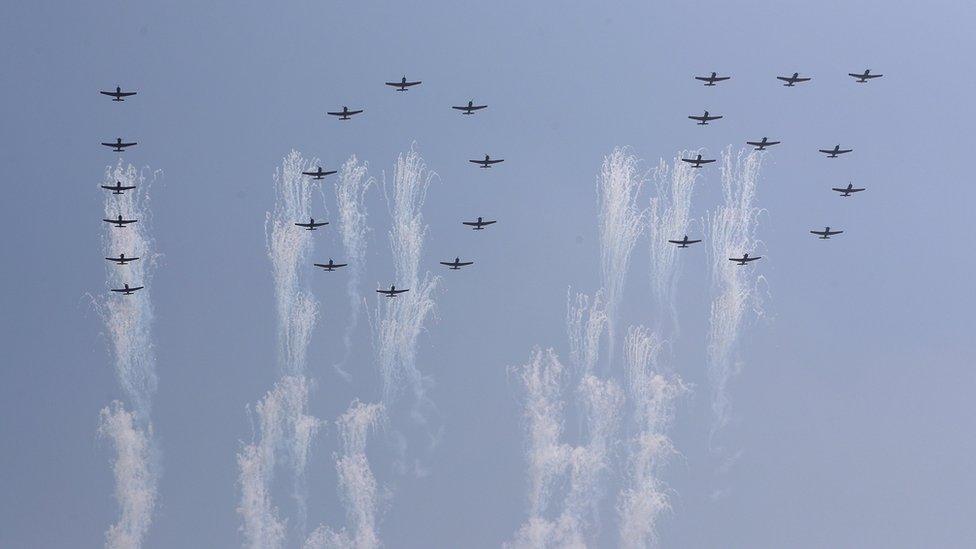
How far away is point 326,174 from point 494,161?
45.9 feet

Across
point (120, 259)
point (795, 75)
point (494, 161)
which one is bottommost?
point (120, 259)

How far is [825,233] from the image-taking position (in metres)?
125

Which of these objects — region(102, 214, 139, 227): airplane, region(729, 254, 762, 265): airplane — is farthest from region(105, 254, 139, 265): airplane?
region(729, 254, 762, 265): airplane

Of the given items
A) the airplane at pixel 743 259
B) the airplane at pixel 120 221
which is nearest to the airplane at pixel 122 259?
the airplane at pixel 120 221

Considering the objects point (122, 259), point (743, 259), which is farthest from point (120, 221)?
point (743, 259)

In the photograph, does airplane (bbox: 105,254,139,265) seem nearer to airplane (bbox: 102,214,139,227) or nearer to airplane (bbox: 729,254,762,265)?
airplane (bbox: 102,214,139,227)

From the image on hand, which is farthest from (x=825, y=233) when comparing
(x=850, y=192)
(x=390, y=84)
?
(x=390, y=84)

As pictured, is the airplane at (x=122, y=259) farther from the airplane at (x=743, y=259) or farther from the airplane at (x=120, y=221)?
the airplane at (x=743, y=259)

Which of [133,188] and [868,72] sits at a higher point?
[868,72]

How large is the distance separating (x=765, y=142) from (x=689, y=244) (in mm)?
10597

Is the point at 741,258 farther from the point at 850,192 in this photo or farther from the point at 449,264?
the point at 449,264

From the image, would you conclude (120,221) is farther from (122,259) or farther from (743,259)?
(743,259)

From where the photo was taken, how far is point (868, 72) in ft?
410

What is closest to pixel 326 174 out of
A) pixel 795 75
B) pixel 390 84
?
pixel 390 84
